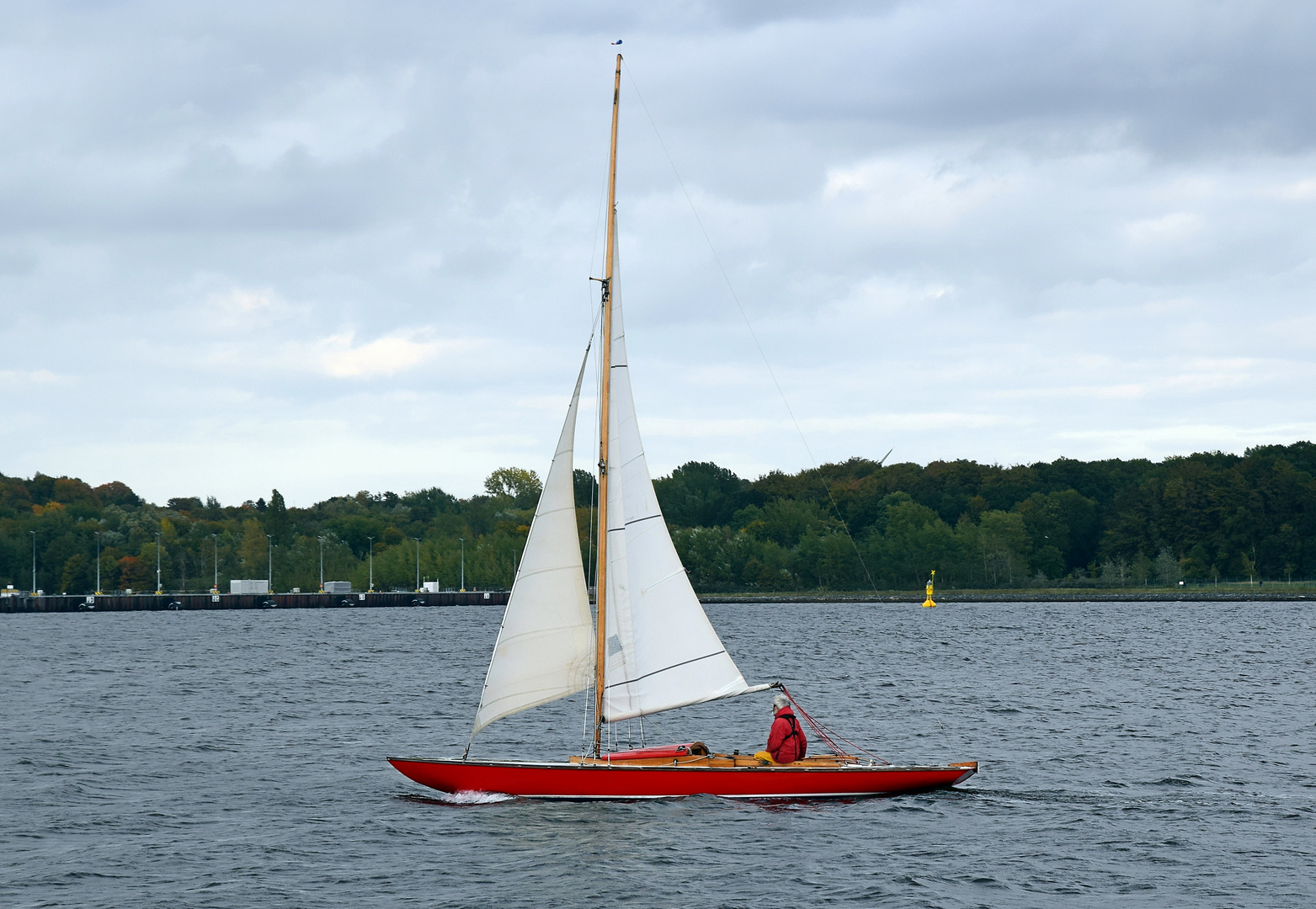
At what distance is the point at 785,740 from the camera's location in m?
31.3

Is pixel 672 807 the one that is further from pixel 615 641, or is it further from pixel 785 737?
pixel 615 641

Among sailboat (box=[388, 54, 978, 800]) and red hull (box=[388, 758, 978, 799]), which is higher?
sailboat (box=[388, 54, 978, 800])

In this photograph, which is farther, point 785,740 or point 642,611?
point 785,740

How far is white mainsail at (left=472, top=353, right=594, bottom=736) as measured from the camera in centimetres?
2988

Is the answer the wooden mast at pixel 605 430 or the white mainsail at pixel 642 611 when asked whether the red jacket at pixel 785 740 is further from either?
the wooden mast at pixel 605 430

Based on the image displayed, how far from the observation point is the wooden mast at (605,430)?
29156 mm

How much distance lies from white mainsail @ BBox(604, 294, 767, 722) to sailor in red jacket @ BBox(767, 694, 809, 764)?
3.37 ft

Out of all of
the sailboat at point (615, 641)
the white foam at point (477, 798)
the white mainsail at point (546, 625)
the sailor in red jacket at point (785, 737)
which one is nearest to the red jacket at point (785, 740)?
the sailor in red jacket at point (785, 737)

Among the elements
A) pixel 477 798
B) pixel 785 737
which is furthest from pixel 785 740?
pixel 477 798

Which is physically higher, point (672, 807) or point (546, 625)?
point (546, 625)

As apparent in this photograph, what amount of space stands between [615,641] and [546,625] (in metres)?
1.61

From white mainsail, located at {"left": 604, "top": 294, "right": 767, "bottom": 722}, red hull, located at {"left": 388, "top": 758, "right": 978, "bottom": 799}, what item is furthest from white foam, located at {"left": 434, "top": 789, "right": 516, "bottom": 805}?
white mainsail, located at {"left": 604, "top": 294, "right": 767, "bottom": 722}

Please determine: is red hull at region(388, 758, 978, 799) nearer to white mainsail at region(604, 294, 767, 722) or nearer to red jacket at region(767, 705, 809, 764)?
red jacket at region(767, 705, 809, 764)

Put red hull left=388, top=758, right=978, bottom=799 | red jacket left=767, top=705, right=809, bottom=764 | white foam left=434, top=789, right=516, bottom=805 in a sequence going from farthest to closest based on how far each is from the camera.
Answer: white foam left=434, top=789, right=516, bottom=805 < red jacket left=767, top=705, right=809, bottom=764 < red hull left=388, top=758, right=978, bottom=799
